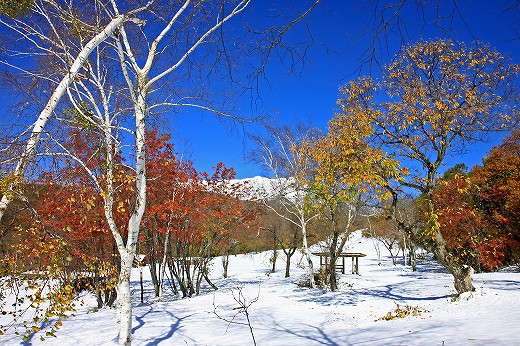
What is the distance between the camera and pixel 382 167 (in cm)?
863

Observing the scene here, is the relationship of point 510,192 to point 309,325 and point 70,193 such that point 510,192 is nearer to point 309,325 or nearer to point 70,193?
point 309,325

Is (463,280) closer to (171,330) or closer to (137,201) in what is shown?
(171,330)

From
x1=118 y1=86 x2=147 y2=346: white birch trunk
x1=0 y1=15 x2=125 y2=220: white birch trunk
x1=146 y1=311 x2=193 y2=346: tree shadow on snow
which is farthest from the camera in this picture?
x1=146 y1=311 x2=193 y2=346: tree shadow on snow

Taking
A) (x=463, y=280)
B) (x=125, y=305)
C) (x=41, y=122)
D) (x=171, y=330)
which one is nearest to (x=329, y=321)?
(x=463, y=280)

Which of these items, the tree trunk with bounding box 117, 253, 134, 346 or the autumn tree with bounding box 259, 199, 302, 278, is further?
the autumn tree with bounding box 259, 199, 302, 278

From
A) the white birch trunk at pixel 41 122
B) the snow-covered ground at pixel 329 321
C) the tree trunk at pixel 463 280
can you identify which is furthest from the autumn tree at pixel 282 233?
the white birch trunk at pixel 41 122

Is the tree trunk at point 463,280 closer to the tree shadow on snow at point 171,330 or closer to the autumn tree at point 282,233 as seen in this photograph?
the tree shadow on snow at point 171,330

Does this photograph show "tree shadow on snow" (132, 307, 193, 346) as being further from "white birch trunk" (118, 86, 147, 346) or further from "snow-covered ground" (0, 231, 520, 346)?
"white birch trunk" (118, 86, 147, 346)

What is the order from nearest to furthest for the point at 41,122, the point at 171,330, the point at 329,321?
the point at 41,122 → the point at 171,330 → the point at 329,321

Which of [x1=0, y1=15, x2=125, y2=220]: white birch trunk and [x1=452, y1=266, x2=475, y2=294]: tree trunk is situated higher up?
[x1=0, y1=15, x2=125, y2=220]: white birch trunk

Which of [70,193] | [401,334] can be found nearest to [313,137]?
[401,334]

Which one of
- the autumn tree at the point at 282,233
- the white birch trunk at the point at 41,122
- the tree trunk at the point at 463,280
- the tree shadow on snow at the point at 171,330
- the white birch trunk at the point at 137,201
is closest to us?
the white birch trunk at the point at 41,122

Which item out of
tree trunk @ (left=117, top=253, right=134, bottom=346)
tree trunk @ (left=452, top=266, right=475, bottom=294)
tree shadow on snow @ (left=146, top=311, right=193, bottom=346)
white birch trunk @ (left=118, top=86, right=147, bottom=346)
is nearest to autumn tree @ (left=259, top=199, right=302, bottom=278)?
tree shadow on snow @ (left=146, top=311, right=193, bottom=346)

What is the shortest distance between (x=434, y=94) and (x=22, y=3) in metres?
7.96
